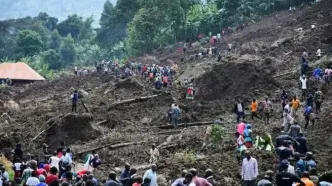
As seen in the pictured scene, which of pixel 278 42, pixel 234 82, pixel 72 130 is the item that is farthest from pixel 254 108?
pixel 278 42

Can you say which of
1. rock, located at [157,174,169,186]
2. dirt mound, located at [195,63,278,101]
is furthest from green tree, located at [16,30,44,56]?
rock, located at [157,174,169,186]

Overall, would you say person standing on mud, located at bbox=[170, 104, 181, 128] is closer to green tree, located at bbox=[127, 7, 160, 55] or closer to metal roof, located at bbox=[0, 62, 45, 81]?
metal roof, located at bbox=[0, 62, 45, 81]

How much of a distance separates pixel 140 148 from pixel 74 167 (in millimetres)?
3629

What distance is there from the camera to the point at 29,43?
84.8 meters

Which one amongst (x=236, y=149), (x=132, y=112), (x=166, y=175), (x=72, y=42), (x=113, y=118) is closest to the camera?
(x=166, y=175)

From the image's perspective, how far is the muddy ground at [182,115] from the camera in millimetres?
21516

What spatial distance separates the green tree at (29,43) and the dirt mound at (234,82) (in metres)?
54.0

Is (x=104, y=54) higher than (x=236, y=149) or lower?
higher

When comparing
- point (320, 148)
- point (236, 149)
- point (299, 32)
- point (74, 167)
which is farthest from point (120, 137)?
point (299, 32)

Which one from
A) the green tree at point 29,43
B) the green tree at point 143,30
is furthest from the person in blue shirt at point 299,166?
the green tree at point 29,43

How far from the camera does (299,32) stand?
1843 inches

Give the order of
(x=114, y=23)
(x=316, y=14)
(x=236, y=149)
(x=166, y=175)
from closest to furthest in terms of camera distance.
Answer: (x=166, y=175), (x=236, y=149), (x=316, y=14), (x=114, y=23)

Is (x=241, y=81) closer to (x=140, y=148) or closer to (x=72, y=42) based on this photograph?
(x=140, y=148)

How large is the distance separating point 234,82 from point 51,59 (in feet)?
173
